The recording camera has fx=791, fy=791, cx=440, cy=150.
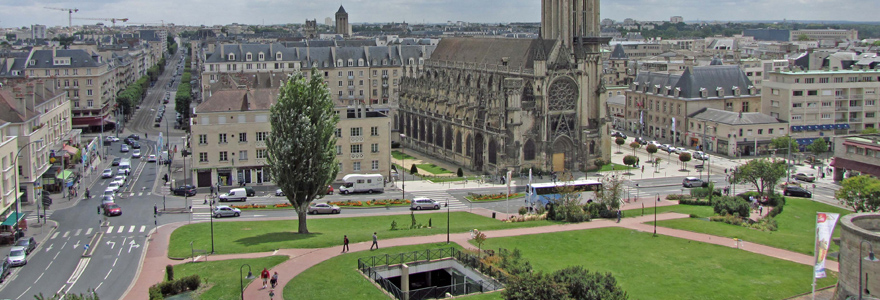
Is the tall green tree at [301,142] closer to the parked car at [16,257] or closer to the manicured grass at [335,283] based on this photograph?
the manicured grass at [335,283]

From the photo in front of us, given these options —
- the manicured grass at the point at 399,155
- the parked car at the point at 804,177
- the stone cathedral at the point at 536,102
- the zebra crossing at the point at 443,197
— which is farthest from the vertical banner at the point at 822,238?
the manicured grass at the point at 399,155

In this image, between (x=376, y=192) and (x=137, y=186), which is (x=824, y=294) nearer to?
(x=376, y=192)

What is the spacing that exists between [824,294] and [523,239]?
19955 millimetres

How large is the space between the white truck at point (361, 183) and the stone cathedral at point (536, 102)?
52.6 feet

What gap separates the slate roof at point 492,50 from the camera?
9494 centimetres

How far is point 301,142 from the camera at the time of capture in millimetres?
58781

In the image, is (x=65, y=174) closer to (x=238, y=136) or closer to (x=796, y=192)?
(x=238, y=136)

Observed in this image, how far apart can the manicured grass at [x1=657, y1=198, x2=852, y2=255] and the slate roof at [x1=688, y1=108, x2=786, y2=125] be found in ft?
102

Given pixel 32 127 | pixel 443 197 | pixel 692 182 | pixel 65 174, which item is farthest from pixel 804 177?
pixel 32 127

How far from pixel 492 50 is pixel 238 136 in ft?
119

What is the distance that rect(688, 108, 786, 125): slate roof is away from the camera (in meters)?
106

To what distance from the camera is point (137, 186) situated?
282 feet

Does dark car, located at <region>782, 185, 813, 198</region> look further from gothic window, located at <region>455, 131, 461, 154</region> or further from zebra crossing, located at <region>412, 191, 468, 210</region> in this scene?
gothic window, located at <region>455, 131, 461, 154</region>

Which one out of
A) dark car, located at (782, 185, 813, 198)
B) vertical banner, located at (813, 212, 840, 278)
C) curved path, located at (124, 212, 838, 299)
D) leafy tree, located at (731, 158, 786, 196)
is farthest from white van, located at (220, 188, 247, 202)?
dark car, located at (782, 185, 813, 198)
